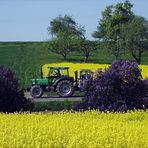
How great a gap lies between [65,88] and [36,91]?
165 centimetres

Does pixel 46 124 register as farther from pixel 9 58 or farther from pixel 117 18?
pixel 117 18

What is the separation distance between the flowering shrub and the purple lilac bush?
2068mm

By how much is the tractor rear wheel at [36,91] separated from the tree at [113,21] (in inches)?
1733

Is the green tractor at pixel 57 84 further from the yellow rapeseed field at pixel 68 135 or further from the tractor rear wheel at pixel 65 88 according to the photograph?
the yellow rapeseed field at pixel 68 135

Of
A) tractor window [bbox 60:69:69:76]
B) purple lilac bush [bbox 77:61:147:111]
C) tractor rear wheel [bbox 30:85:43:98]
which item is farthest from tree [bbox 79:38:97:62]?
purple lilac bush [bbox 77:61:147:111]

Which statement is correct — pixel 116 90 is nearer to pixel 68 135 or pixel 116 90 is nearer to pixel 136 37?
pixel 68 135

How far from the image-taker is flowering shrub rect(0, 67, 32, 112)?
19.0m

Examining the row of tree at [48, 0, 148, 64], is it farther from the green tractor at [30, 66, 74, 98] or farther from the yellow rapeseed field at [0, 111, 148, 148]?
the yellow rapeseed field at [0, 111, 148, 148]

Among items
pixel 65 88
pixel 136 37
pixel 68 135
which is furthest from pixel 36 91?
pixel 136 37

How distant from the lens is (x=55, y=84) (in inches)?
1094

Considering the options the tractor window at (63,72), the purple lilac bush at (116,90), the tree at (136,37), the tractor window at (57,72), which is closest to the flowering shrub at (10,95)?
the purple lilac bush at (116,90)

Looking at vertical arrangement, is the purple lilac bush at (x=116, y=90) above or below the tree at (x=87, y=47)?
below

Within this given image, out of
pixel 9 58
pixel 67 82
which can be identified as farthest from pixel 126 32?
pixel 67 82

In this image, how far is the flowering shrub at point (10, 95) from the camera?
1905cm
